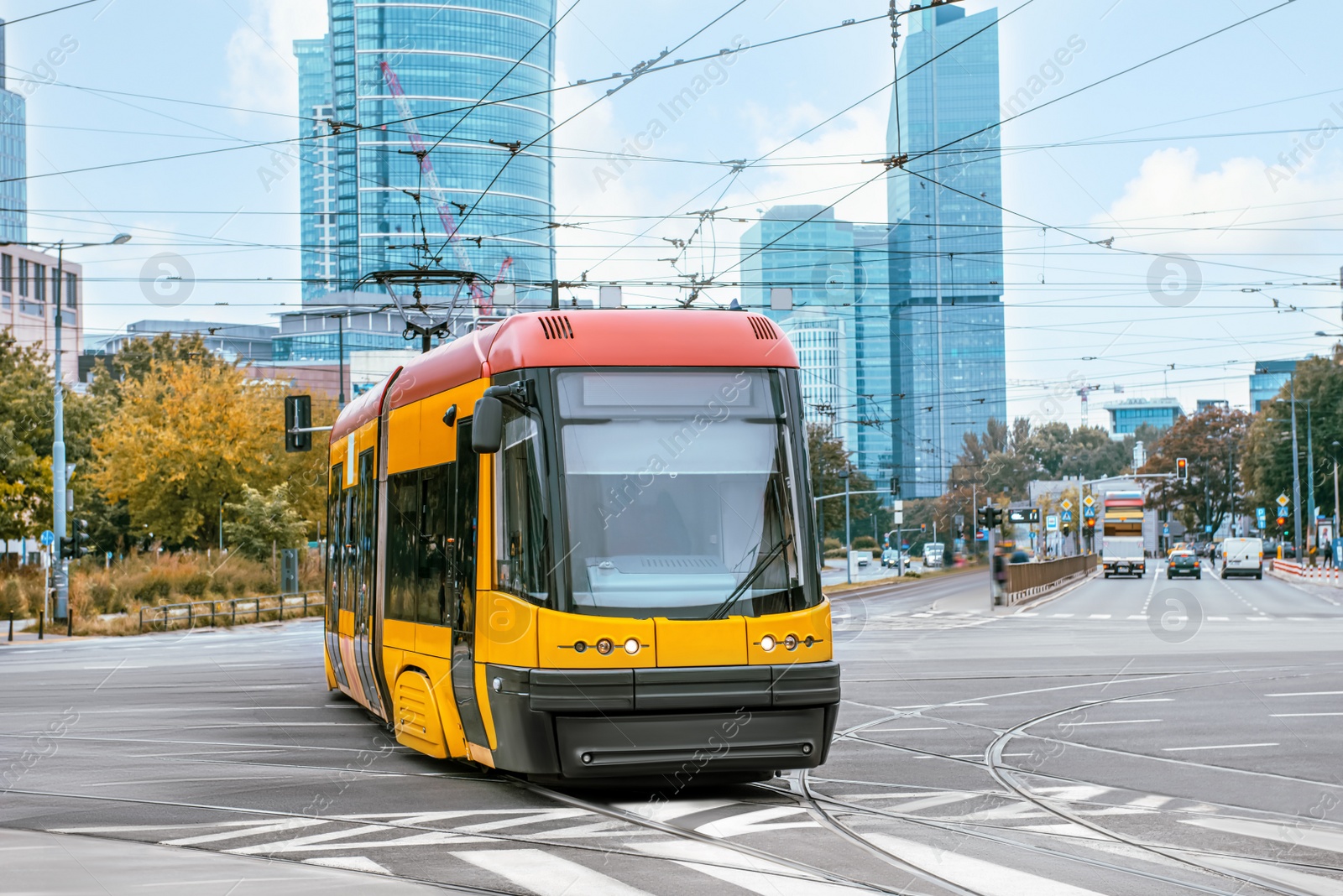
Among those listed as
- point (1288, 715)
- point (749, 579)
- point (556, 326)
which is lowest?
point (1288, 715)

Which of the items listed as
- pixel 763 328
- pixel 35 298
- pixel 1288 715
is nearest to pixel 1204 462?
pixel 35 298

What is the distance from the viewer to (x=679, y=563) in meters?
9.62

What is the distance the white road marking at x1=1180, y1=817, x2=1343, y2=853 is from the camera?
8.40m

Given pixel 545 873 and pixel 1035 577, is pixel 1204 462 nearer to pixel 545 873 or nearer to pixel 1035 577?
pixel 1035 577

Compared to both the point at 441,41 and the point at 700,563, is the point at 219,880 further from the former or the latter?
the point at 441,41

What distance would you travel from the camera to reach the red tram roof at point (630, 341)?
33.3ft

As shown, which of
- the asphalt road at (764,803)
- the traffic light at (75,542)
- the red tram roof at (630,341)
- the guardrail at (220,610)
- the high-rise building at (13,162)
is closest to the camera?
the asphalt road at (764,803)

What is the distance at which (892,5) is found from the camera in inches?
698

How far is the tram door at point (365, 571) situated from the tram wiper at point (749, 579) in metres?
4.82

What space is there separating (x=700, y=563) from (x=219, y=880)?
141 inches

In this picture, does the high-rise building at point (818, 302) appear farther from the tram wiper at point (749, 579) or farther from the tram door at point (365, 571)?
the tram wiper at point (749, 579)

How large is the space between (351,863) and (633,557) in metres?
2.69

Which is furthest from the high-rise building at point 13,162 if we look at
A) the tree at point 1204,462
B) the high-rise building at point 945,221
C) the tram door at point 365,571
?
the tram door at point 365,571

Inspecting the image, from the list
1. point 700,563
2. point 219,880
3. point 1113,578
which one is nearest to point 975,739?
point 700,563
